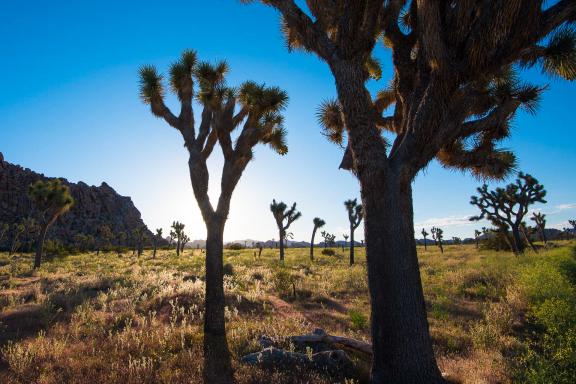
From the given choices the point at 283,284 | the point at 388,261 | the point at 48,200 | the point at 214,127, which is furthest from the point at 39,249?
the point at 388,261

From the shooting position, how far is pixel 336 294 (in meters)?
14.7

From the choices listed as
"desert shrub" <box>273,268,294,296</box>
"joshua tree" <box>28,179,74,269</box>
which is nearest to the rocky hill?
"joshua tree" <box>28,179,74,269</box>

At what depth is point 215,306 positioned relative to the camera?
26.6ft

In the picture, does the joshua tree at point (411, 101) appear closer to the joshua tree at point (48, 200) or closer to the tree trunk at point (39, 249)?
the tree trunk at point (39, 249)

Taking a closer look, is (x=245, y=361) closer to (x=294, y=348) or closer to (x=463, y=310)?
(x=294, y=348)

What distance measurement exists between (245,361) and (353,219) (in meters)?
31.4

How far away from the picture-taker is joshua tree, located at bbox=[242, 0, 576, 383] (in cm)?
436

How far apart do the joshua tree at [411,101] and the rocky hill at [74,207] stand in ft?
278

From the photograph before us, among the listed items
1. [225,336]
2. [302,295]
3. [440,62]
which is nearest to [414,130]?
[440,62]

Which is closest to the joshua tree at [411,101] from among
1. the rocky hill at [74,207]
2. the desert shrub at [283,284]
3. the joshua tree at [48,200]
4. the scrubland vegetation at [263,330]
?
the scrubland vegetation at [263,330]

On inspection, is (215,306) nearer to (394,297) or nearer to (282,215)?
(394,297)

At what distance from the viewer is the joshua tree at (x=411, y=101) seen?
4.36 m

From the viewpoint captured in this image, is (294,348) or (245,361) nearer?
(245,361)

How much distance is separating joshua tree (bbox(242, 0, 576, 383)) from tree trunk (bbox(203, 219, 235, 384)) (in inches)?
127
